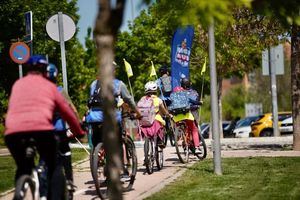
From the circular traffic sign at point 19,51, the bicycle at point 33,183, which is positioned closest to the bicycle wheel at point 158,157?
the circular traffic sign at point 19,51

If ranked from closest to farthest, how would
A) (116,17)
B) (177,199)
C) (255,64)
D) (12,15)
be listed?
(116,17) < (177,199) < (12,15) < (255,64)

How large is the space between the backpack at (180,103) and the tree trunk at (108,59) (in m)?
8.36

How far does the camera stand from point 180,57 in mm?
15336

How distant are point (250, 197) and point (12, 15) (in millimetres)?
22685

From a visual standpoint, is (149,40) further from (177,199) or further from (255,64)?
(177,199)

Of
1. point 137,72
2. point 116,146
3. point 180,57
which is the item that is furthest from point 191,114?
point 137,72

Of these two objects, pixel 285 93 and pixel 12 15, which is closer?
pixel 12 15

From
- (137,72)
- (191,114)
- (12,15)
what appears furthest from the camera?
(137,72)

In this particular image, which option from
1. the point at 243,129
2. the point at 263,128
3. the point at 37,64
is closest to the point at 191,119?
the point at 37,64

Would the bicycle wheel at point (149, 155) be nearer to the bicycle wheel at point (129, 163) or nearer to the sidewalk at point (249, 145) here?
the bicycle wheel at point (129, 163)

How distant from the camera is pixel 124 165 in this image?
8867 mm

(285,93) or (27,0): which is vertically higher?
(27,0)

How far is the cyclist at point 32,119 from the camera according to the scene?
5809 millimetres

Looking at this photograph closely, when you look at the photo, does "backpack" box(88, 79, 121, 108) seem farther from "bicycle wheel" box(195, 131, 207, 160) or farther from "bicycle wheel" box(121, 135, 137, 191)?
"bicycle wheel" box(195, 131, 207, 160)
